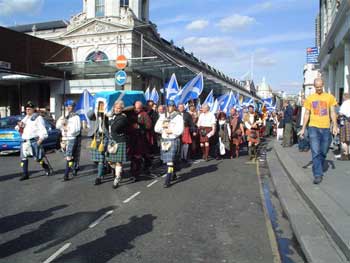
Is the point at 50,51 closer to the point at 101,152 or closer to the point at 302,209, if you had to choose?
the point at 101,152

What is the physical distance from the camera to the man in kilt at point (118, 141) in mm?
8172

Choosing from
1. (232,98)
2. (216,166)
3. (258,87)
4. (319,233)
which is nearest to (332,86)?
(232,98)

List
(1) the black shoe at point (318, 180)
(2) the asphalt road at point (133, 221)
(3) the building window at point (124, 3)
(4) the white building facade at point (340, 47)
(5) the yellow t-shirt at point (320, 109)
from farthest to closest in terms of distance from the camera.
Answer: (3) the building window at point (124, 3), (4) the white building facade at point (340, 47), (5) the yellow t-shirt at point (320, 109), (1) the black shoe at point (318, 180), (2) the asphalt road at point (133, 221)

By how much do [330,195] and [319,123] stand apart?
1.73 m

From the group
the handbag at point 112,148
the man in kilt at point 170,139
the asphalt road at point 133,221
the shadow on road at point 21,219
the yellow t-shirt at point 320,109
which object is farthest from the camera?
the man in kilt at point 170,139

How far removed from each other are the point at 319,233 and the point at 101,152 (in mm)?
5201

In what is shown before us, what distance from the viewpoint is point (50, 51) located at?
32938 mm

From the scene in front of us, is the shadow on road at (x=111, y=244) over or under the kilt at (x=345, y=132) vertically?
under

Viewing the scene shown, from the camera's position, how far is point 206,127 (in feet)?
43.2

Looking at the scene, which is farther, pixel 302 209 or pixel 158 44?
pixel 158 44

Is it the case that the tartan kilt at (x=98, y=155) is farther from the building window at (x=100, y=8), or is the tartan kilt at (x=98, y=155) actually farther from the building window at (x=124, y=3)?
the building window at (x=124, y=3)

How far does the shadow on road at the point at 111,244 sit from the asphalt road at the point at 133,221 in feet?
0.04

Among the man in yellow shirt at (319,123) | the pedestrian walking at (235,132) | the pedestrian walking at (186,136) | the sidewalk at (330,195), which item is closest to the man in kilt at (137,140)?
the pedestrian walking at (186,136)

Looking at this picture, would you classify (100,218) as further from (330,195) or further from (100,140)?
(330,195)
